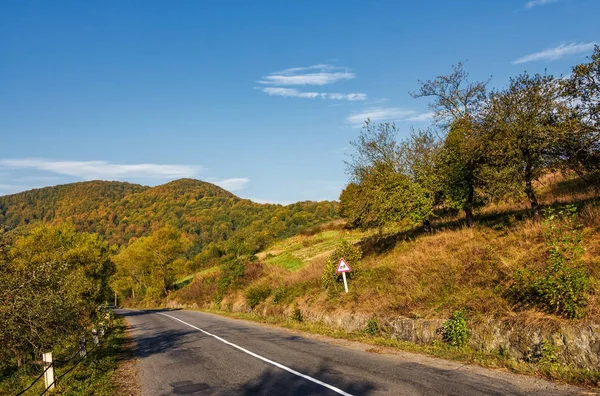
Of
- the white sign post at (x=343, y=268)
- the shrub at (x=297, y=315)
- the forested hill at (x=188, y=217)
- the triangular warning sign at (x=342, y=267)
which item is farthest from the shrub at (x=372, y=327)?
the forested hill at (x=188, y=217)

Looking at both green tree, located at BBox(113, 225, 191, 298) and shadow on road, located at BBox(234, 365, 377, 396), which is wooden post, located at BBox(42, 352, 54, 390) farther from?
green tree, located at BBox(113, 225, 191, 298)

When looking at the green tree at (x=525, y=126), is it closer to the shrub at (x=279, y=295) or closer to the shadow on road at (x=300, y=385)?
the shadow on road at (x=300, y=385)

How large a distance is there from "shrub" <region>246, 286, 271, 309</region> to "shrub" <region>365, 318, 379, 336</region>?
1502 centimetres

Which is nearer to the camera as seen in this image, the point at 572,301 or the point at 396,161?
the point at 572,301

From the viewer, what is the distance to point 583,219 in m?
13.8

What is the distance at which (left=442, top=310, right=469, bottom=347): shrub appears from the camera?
10672mm

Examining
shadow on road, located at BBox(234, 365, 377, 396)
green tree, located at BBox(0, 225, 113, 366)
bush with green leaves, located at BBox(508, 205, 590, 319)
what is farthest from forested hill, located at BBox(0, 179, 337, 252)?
shadow on road, located at BBox(234, 365, 377, 396)

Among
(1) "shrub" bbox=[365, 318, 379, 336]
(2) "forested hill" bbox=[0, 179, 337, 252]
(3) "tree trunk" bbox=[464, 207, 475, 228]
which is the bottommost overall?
(1) "shrub" bbox=[365, 318, 379, 336]

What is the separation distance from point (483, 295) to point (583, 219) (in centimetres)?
559

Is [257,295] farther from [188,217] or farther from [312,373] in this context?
[188,217]

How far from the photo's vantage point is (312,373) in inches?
368

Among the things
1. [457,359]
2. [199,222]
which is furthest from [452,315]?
[199,222]

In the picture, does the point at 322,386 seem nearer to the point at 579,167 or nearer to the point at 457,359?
the point at 457,359

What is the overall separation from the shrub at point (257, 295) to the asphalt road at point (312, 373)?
44.9 ft
